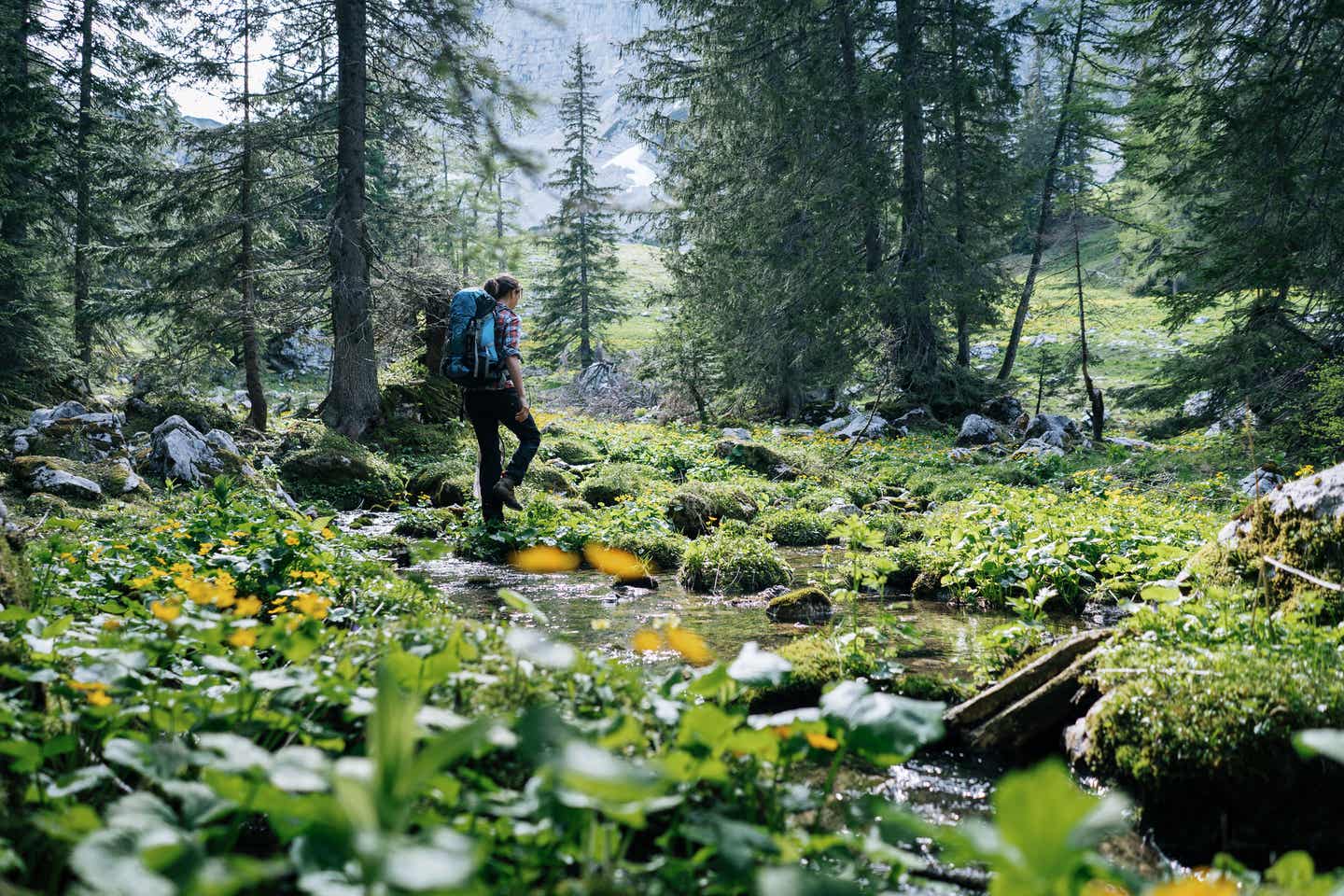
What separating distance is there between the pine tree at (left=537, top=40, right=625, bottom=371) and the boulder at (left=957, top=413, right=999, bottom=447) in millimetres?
29574

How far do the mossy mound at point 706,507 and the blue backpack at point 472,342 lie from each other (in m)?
2.76

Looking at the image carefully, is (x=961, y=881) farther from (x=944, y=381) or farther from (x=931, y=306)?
(x=944, y=381)

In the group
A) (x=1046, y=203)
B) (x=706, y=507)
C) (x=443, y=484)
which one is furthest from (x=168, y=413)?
(x=1046, y=203)

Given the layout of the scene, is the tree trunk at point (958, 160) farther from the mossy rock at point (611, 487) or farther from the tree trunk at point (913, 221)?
the mossy rock at point (611, 487)

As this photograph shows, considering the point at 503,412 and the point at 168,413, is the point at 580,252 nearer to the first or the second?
the point at 168,413

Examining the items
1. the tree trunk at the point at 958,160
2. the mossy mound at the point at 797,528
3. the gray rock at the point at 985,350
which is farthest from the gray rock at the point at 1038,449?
the gray rock at the point at 985,350

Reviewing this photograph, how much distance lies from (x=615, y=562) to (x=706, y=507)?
219cm

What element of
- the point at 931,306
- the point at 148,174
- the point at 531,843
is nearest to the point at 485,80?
the point at 148,174

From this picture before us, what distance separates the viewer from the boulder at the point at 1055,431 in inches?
575

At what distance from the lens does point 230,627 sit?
2139 millimetres

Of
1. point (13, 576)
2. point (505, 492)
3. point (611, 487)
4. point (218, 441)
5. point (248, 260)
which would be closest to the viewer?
point (13, 576)

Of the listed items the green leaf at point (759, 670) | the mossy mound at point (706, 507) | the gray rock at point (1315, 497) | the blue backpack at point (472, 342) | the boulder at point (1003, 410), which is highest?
the blue backpack at point (472, 342)

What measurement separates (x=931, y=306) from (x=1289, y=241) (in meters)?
7.35

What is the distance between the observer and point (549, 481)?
11250 millimetres
